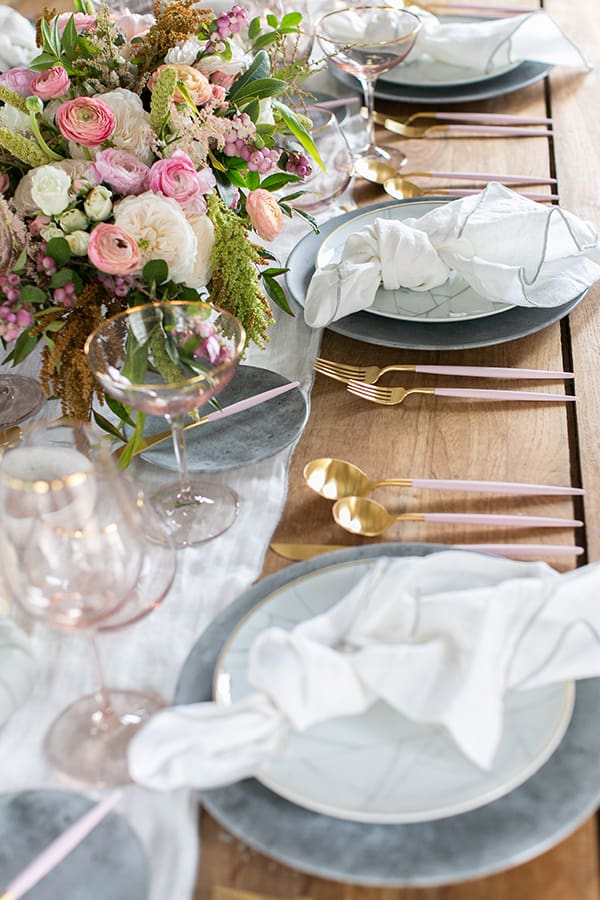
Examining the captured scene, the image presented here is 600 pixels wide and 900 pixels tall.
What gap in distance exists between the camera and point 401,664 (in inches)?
28.9

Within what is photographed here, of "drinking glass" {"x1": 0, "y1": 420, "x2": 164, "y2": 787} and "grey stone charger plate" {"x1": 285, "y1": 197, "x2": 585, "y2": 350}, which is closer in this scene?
"drinking glass" {"x1": 0, "y1": 420, "x2": 164, "y2": 787}

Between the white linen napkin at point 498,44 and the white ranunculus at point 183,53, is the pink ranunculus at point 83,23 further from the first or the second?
the white linen napkin at point 498,44

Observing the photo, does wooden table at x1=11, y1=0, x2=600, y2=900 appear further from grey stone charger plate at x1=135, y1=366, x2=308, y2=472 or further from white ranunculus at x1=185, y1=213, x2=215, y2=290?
white ranunculus at x1=185, y1=213, x2=215, y2=290

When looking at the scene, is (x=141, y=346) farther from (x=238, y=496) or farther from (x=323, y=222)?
(x=323, y=222)

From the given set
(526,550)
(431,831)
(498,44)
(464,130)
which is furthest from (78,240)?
(498,44)

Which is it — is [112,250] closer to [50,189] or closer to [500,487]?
[50,189]

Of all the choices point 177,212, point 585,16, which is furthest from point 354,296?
point 585,16

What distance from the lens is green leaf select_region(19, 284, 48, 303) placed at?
99cm

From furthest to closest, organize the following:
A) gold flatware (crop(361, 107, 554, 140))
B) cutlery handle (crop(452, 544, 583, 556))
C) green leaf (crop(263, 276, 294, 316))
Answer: gold flatware (crop(361, 107, 554, 140)), green leaf (crop(263, 276, 294, 316)), cutlery handle (crop(452, 544, 583, 556))

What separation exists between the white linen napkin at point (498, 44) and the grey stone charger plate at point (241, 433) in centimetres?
91

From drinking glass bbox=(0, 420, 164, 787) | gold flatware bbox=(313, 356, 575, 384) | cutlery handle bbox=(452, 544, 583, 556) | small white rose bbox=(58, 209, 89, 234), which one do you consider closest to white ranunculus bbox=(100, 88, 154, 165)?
small white rose bbox=(58, 209, 89, 234)

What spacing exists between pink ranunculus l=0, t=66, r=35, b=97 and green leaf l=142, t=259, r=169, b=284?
0.29m

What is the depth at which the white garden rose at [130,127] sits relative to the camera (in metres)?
1.07

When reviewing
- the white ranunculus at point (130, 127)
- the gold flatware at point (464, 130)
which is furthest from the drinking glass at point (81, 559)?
the gold flatware at point (464, 130)
